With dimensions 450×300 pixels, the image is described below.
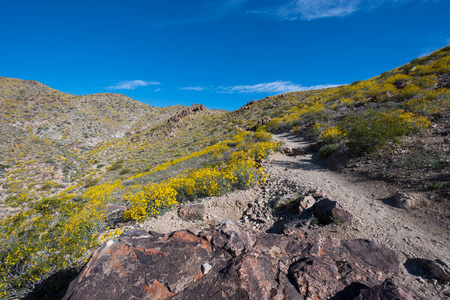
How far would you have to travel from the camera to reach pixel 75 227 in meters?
5.13

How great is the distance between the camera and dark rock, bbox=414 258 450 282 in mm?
3068

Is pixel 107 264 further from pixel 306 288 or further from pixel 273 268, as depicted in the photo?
pixel 306 288

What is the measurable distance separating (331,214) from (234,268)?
3.43 metres

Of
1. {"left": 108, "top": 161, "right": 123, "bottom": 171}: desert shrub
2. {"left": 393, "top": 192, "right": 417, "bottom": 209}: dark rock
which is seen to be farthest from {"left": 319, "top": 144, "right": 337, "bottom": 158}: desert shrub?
{"left": 108, "top": 161, "right": 123, "bottom": 171}: desert shrub

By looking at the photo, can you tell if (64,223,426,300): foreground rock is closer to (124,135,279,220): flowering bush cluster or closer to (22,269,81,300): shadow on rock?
(22,269,81,300): shadow on rock

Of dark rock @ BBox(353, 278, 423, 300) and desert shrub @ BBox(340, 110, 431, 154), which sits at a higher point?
desert shrub @ BBox(340, 110, 431, 154)

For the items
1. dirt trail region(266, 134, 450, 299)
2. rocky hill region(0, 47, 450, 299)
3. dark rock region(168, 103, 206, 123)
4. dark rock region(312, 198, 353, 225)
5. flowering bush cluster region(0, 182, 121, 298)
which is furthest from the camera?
dark rock region(168, 103, 206, 123)

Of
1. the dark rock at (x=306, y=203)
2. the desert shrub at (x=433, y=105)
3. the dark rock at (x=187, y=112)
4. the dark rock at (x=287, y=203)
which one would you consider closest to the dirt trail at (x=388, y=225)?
the dark rock at (x=306, y=203)

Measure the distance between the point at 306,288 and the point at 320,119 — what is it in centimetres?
1956

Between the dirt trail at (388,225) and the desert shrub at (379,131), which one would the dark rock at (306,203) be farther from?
the desert shrub at (379,131)

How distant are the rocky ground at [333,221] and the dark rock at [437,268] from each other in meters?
0.01

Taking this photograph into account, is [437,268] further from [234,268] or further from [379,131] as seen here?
[379,131]

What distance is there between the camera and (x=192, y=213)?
6.20m

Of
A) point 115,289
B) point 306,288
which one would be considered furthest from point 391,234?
point 115,289
